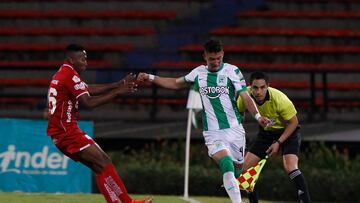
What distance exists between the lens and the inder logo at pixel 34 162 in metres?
18.6

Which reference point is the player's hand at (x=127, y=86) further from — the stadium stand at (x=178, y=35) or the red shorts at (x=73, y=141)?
the stadium stand at (x=178, y=35)

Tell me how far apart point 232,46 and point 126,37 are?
3.03m

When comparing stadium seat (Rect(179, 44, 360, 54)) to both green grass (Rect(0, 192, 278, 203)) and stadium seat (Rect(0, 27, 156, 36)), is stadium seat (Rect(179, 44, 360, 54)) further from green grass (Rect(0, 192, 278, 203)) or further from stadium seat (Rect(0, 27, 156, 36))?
green grass (Rect(0, 192, 278, 203))

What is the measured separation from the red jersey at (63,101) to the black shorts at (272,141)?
10.5ft

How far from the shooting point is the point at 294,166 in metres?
14.6

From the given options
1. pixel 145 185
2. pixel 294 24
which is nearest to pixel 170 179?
pixel 145 185

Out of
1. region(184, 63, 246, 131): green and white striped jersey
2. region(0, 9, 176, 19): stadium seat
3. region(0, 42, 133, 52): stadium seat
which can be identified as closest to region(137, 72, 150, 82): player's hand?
region(184, 63, 246, 131): green and white striped jersey

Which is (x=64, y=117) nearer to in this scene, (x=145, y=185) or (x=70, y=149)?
(x=70, y=149)

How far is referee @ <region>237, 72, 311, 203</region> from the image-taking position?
14.2 metres

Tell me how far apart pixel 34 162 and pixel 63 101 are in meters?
6.02

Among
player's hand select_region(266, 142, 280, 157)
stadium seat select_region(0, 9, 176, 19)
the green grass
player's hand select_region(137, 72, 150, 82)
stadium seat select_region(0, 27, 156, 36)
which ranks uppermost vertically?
Result: stadium seat select_region(0, 9, 176, 19)

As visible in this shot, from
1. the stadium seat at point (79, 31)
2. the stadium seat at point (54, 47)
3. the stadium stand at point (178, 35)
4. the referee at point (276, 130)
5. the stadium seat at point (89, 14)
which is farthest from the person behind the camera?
the stadium seat at point (89, 14)

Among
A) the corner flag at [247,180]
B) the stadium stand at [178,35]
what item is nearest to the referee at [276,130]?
the corner flag at [247,180]

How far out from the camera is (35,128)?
1891cm
